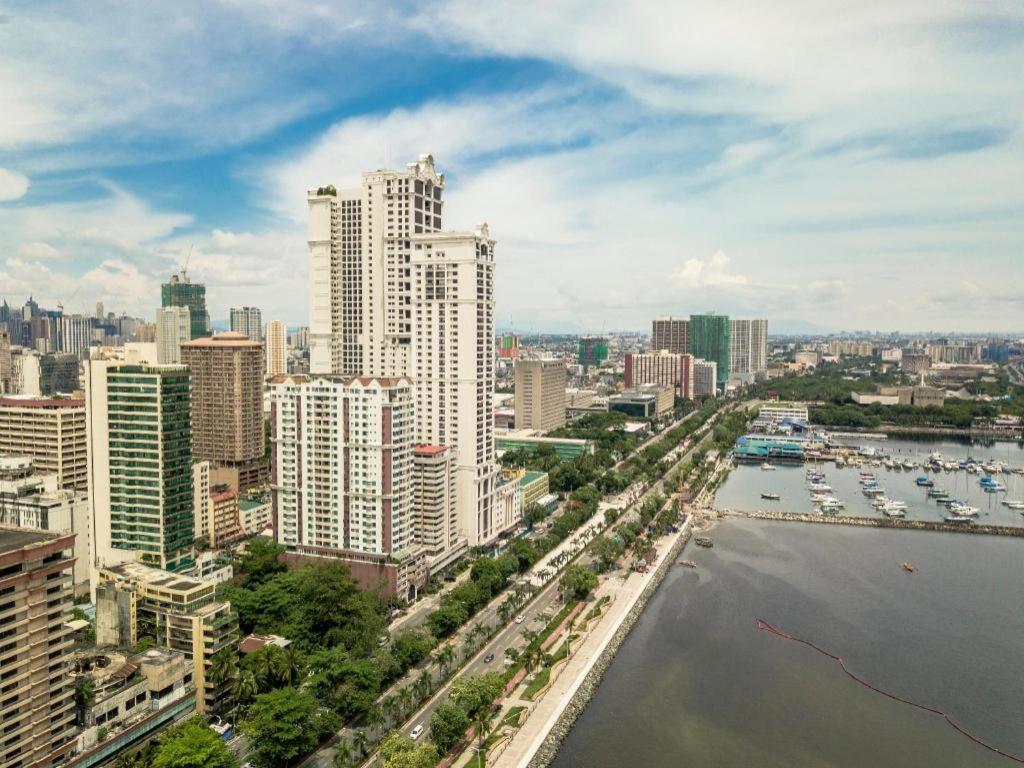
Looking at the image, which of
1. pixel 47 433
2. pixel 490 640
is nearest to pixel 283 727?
pixel 490 640

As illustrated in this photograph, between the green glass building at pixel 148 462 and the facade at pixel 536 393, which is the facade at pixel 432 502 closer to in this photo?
the green glass building at pixel 148 462

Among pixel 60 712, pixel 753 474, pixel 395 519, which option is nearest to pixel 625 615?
pixel 395 519

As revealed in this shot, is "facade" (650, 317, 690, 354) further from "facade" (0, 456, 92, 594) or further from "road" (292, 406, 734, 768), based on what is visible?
"facade" (0, 456, 92, 594)

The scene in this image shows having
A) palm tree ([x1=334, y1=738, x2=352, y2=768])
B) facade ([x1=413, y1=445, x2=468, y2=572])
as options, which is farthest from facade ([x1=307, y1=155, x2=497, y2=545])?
palm tree ([x1=334, y1=738, x2=352, y2=768])

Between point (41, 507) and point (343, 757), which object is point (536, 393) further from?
point (343, 757)

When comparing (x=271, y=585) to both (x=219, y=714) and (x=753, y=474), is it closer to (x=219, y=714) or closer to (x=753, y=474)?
(x=219, y=714)

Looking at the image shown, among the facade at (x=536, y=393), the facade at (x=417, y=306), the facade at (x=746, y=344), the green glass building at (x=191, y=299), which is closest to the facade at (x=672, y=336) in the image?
the facade at (x=746, y=344)
